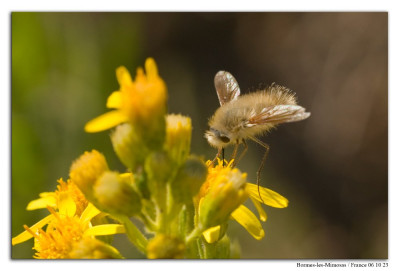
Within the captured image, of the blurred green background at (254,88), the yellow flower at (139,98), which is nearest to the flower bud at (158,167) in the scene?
the yellow flower at (139,98)

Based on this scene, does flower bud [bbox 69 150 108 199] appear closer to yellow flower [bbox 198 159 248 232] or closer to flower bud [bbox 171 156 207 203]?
flower bud [bbox 171 156 207 203]

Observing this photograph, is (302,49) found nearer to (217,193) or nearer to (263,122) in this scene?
(263,122)

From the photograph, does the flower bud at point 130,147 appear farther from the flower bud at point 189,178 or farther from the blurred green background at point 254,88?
the blurred green background at point 254,88

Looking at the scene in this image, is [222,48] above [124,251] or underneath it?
above

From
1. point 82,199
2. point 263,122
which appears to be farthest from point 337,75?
point 82,199

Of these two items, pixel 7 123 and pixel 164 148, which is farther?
pixel 7 123

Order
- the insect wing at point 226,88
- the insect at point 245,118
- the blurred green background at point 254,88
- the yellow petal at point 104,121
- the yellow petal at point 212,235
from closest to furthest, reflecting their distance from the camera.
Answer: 1. the yellow petal at point 104,121
2. the yellow petal at point 212,235
3. the insect at point 245,118
4. the insect wing at point 226,88
5. the blurred green background at point 254,88

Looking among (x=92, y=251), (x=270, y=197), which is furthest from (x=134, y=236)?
(x=270, y=197)
